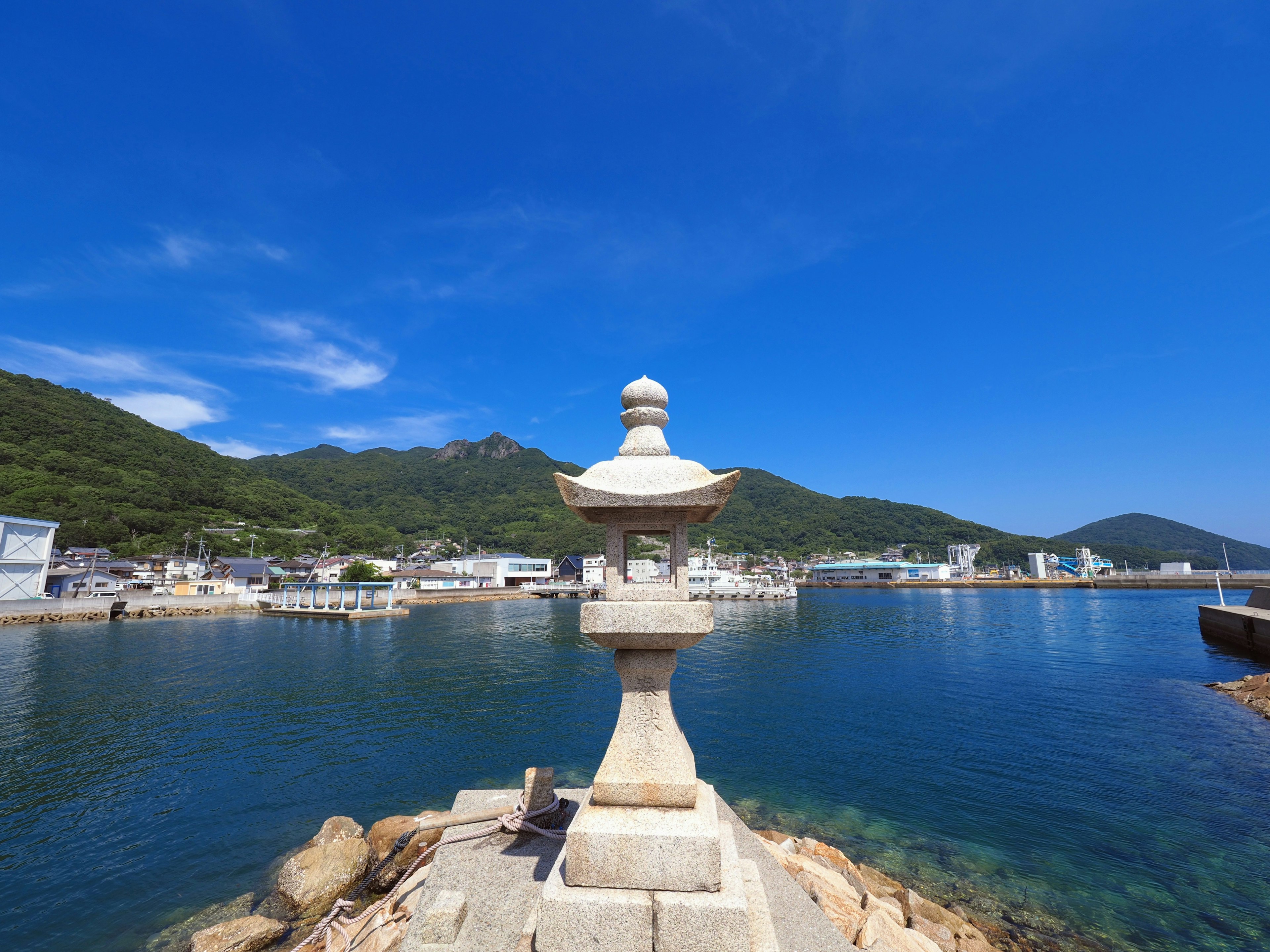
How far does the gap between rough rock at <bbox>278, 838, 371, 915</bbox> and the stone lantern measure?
6.61 metres

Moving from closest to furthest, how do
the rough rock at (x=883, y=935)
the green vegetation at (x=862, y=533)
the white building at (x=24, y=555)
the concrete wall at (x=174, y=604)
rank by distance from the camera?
the rough rock at (x=883, y=935)
the white building at (x=24, y=555)
the concrete wall at (x=174, y=604)
the green vegetation at (x=862, y=533)

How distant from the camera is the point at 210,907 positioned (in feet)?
27.9

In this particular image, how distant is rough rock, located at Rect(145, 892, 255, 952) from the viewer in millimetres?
7672

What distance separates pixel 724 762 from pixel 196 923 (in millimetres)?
11593

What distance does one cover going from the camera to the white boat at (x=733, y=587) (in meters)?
80.9

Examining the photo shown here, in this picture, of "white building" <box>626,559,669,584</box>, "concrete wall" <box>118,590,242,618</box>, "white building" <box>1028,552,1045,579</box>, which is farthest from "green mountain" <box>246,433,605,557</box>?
"white building" <box>626,559,669,584</box>

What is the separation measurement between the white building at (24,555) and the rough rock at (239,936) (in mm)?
56639

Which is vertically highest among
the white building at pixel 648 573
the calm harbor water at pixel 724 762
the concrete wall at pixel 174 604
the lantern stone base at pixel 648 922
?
the white building at pixel 648 573

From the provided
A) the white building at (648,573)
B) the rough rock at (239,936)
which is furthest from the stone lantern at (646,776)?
the rough rock at (239,936)

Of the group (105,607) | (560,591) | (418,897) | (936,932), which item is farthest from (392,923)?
(560,591)

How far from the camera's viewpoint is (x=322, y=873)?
28.0ft

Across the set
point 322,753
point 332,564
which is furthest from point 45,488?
point 322,753

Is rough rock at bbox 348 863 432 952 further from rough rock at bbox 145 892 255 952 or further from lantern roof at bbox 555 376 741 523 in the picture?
lantern roof at bbox 555 376 741 523

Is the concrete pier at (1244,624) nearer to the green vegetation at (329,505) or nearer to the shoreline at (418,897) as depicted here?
the green vegetation at (329,505)
